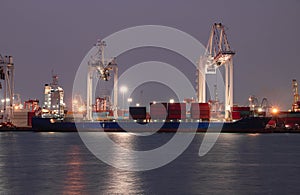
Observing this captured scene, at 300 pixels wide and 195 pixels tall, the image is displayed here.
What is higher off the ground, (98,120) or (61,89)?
(61,89)

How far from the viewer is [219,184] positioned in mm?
25188

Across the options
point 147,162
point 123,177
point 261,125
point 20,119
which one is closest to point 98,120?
point 20,119

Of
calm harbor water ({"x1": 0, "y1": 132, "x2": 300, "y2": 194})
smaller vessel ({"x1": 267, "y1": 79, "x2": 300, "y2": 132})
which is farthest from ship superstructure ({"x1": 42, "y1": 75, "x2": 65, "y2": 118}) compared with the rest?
calm harbor water ({"x1": 0, "y1": 132, "x2": 300, "y2": 194})

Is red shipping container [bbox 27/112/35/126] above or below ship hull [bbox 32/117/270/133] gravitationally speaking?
above

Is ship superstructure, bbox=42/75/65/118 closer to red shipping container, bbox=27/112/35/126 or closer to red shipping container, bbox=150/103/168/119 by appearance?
red shipping container, bbox=27/112/35/126

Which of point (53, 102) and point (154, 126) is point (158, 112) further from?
point (53, 102)

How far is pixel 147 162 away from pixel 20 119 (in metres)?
84.7

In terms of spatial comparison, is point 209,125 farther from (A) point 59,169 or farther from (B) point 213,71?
(A) point 59,169

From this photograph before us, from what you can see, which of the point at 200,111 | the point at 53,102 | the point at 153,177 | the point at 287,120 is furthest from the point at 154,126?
the point at 153,177

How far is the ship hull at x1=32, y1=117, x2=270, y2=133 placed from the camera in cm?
9412

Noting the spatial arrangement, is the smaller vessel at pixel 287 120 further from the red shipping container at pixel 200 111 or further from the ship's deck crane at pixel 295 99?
the red shipping container at pixel 200 111

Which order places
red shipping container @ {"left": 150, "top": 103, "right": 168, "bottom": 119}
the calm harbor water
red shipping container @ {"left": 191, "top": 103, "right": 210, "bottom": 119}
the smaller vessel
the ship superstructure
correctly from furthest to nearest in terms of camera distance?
the smaller vessel
the ship superstructure
red shipping container @ {"left": 150, "top": 103, "right": 168, "bottom": 119}
red shipping container @ {"left": 191, "top": 103, "right": 210, "bottom": 119}
the calm harbor water

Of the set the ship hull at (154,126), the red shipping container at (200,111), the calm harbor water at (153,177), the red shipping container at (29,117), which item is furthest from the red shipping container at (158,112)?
the calm harbor water at (153,177)

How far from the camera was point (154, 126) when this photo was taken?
95.9 metres
